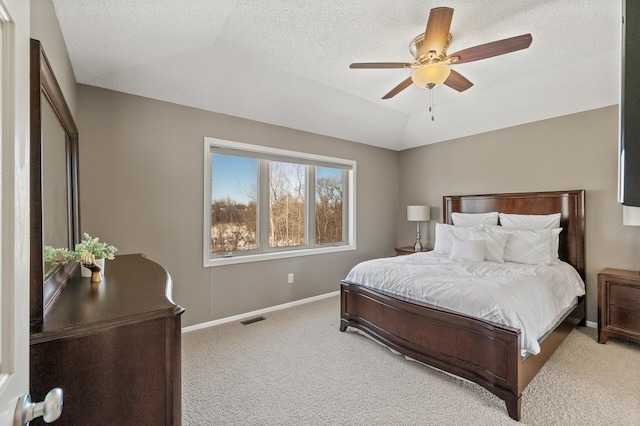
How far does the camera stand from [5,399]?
1.74 feet

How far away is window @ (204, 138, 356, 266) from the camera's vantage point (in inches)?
135

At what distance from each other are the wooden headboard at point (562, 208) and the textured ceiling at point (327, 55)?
96 cm

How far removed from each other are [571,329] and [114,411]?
385cm

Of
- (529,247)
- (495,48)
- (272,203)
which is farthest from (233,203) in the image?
(529,247)

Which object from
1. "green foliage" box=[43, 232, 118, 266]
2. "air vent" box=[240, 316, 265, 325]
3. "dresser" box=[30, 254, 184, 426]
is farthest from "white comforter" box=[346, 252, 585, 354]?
"green foliage" box=[43, 232, 118, 266]

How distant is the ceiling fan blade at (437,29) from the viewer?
1.75 metres

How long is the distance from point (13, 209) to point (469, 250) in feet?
11.6

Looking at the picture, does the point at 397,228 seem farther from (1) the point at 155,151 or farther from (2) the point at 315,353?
(1) the point at 155,151

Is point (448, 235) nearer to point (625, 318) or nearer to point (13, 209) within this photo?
point (625, 318)

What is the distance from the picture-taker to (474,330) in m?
2.05

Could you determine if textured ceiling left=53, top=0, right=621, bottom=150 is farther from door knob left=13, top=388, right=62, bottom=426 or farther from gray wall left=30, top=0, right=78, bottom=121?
door knob left=13, top=388, right=62, bottom=426

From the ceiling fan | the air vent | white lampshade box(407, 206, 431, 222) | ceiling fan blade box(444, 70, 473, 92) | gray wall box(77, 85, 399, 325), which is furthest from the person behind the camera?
white lampshade box(407, 206, 431, 222)

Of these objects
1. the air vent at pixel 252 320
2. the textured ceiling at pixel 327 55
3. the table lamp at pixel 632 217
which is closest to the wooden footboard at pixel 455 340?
the table lamp at pixel 632 217

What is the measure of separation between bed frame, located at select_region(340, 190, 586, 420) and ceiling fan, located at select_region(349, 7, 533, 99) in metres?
1.81
